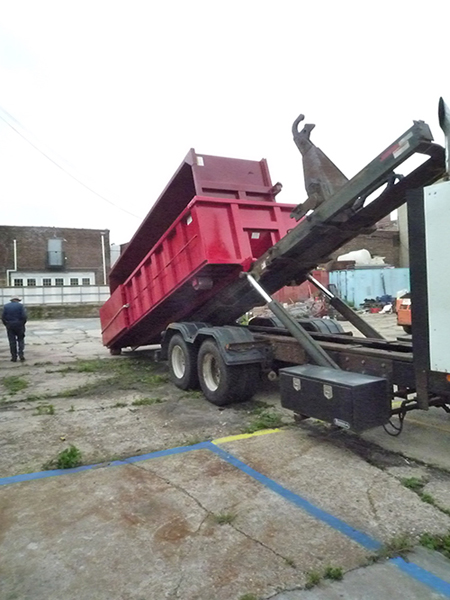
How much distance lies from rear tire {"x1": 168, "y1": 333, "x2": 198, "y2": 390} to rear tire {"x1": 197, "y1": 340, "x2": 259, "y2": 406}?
459 mm

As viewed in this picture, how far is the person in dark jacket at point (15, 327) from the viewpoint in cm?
1116

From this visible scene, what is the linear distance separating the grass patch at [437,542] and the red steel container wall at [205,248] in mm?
3904

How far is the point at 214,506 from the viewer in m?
3.43

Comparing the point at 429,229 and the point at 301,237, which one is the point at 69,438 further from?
the point at 429,229

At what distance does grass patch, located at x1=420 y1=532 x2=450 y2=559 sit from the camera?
2.83 m

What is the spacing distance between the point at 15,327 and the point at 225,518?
9509 mm

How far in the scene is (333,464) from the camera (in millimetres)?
4172

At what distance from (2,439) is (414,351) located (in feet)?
14.0

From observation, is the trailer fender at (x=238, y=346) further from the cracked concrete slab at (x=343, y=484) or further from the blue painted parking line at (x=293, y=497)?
the blue painted parking line at (x=293, y=497)

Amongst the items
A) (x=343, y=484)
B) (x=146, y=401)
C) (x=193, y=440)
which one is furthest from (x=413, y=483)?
(x=146, y=401)

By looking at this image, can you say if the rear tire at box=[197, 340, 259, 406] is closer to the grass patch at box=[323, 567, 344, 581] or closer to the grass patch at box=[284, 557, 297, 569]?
the grass patch at box=[284, 557, 297, 569]

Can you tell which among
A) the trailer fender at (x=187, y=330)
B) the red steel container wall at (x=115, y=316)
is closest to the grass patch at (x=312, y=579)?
the trailer fender at (x=187, y=330)

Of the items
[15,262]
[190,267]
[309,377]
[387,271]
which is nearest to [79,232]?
[15,262]

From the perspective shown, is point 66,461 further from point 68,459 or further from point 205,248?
point 205,248
